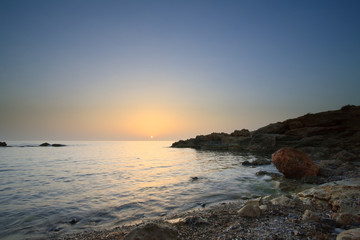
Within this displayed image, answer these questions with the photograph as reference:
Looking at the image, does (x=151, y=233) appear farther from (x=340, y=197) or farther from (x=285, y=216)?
(x=340, y=197)

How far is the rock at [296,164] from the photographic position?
13713 mm

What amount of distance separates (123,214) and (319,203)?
817cm

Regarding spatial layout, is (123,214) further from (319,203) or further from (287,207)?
(319,203)

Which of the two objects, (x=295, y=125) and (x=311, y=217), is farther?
(x=295, y=125)

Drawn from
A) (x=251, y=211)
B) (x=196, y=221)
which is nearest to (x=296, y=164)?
(x=251, y=211)

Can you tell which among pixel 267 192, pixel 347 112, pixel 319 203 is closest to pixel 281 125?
pixel 347 112

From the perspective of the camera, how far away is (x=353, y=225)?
15.2 feet

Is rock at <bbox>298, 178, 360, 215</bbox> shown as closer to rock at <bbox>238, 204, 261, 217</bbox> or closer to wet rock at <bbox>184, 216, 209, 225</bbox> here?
rock at <bbox>238, 204, 261, 217</bbox>

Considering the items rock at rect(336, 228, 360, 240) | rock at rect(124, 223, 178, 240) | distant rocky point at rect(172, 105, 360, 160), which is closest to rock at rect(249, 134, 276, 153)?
distant rocky point at rect(172, 105, 360, 160)

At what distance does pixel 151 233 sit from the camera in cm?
418

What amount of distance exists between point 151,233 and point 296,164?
13683 mm

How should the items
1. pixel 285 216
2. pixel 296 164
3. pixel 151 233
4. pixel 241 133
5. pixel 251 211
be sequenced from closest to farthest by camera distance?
pixel 151 233, pixel 285 216, pixel 251 211, pixel 296 164, pixel 241 133

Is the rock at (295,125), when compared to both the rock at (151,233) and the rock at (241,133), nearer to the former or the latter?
the rock at (241,133)

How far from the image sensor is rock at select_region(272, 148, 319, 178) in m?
13.7
